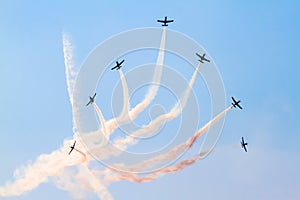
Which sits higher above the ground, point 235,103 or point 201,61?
point 201,61

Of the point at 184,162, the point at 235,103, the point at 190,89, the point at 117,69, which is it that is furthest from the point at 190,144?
the point at 117,69

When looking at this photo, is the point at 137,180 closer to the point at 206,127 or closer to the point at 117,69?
the point at 206,127

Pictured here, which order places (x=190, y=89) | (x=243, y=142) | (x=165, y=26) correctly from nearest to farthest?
(x=190, y=89) < (x=165, y=26) < (x=243, y=142)

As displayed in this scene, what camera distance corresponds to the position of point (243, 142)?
9656 cm

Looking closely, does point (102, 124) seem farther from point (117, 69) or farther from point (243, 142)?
point (243, 142)

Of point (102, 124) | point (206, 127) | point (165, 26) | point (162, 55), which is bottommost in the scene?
point (206, 127)

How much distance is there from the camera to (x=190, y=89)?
3127 inches

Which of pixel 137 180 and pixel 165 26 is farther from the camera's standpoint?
pixel 165 26

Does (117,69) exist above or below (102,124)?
above

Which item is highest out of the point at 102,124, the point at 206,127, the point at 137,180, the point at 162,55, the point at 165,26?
the point at 165,26

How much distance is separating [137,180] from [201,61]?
1205 inches

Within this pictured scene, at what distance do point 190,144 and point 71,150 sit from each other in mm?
27477

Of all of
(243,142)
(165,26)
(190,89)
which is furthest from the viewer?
(243,142)

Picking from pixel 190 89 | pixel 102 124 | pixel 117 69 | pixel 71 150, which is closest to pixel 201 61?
pixel 190 89
